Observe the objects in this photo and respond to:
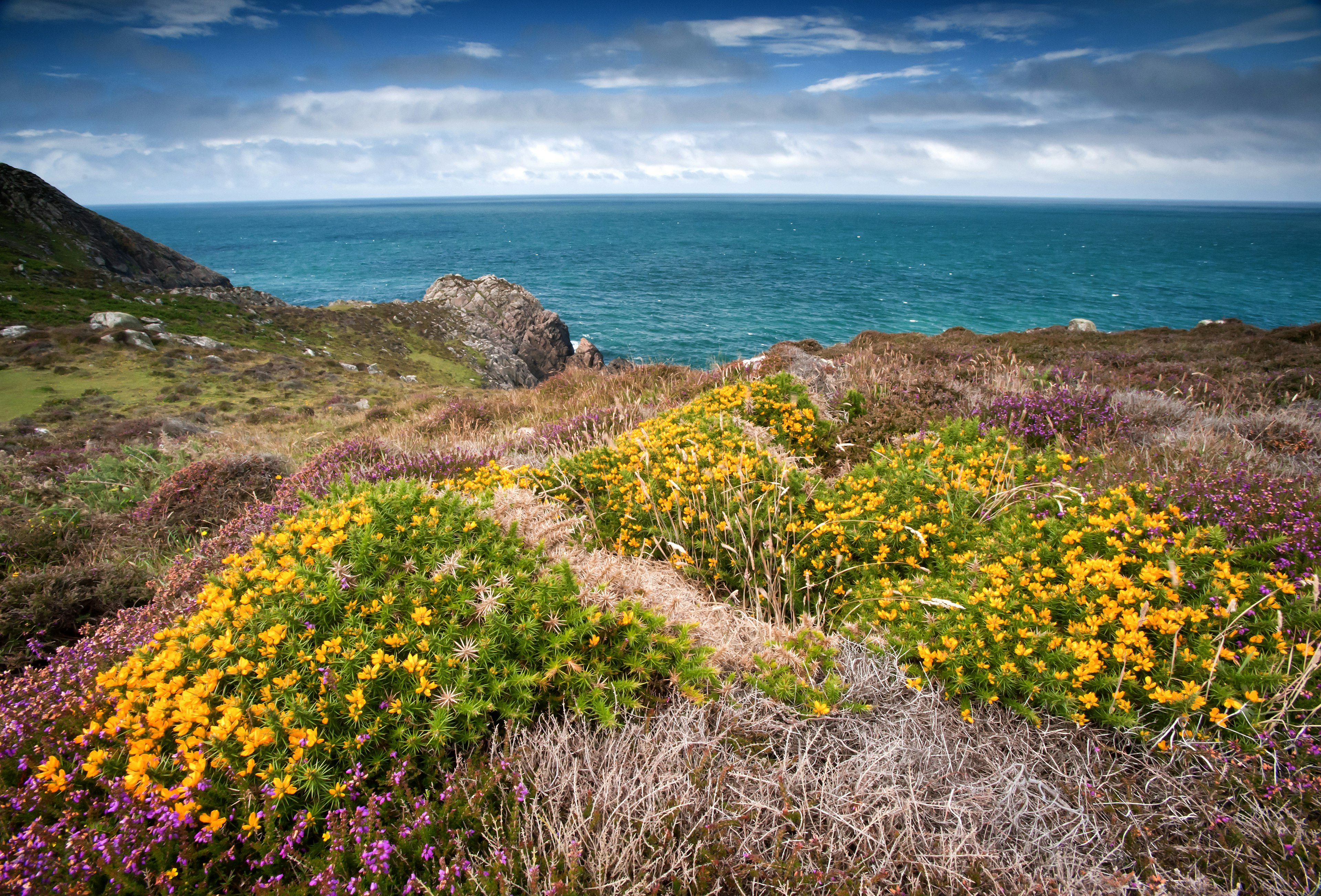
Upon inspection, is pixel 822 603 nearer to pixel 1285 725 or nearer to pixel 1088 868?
pixel 1088 868

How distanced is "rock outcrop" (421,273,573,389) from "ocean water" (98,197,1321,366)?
546cm

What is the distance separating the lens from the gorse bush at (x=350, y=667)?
2086 mm

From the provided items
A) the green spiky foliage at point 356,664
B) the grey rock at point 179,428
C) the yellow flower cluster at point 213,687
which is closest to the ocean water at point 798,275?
the grey rock at point 179,428

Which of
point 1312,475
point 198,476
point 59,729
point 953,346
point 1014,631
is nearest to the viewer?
point 59,729

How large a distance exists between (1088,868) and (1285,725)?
1.05 metres

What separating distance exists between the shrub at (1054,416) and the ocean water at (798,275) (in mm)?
18304

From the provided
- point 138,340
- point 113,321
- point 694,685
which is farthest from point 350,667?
point 113,321

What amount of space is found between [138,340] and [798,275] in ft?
209

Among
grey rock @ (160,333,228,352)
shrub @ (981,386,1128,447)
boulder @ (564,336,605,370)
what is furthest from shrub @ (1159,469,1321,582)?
boulder @ (564,336,605,370)

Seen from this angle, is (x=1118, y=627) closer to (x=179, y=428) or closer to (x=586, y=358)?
(x=179, y=428)

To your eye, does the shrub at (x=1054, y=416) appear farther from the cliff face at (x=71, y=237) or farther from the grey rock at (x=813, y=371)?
the cliff face at (x=71, y=237)

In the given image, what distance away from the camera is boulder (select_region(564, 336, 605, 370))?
93.1 ft

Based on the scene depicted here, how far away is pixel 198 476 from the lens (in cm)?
640

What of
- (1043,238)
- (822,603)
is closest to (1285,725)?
(822,603)
